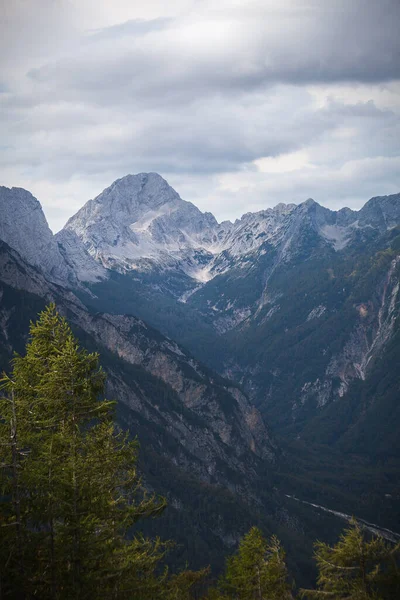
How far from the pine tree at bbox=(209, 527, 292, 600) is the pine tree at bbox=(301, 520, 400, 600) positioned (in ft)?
14.7

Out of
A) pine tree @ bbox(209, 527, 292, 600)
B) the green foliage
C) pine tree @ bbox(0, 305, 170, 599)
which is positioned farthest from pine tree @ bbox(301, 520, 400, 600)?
pine tree @ bbox(0, 305, 170, 599)

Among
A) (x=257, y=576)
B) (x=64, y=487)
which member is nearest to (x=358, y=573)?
(x=257, y=576)

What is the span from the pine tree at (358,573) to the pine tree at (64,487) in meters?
14.7

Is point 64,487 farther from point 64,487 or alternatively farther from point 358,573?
point 358,573

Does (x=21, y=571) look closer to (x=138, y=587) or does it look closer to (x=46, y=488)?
(x=46, y=488)

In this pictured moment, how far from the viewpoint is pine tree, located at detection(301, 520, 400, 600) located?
149ft

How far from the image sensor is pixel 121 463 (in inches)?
1569

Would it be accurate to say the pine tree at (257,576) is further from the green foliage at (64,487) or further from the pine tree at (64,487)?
the pine tree at (64,487)

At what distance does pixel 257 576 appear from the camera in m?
52.8

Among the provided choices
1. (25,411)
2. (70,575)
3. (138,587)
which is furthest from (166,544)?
(25,411)

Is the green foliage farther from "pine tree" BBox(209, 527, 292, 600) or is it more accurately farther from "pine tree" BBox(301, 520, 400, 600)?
Result: "pine tree" BBox(209, 527, 292, 600)

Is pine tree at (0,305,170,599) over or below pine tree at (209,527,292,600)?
over

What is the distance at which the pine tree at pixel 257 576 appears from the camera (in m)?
52.1

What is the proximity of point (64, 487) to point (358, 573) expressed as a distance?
2511 centimetres
